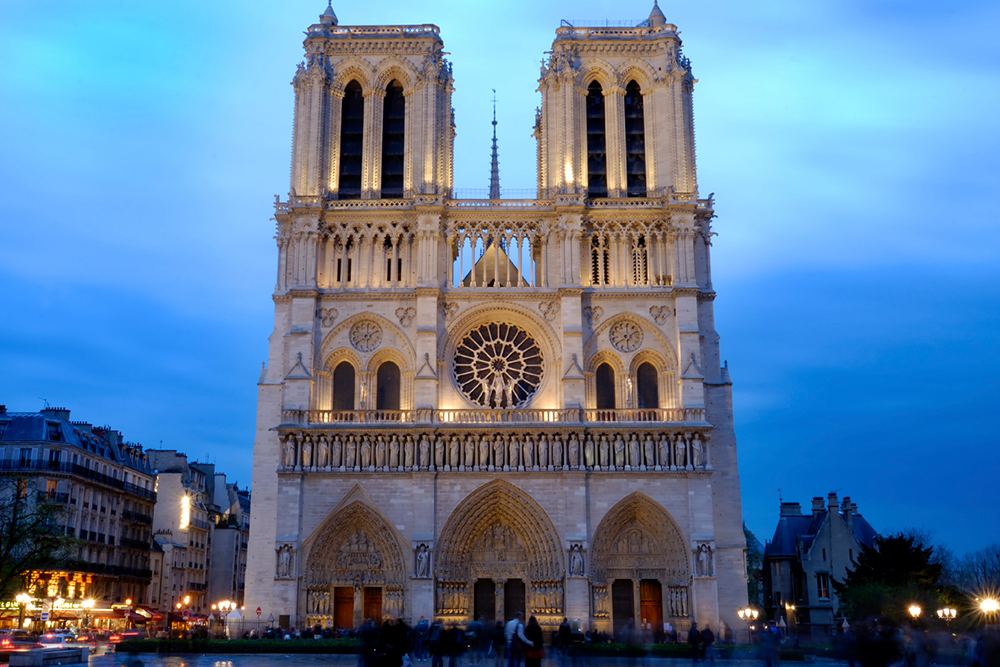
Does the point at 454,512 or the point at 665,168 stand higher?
the point at 665,168

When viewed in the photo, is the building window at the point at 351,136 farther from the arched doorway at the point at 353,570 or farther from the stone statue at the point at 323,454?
the arched doorway at the point at 353,570

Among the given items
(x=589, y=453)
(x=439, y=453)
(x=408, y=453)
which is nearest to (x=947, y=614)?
(x=589, y=453)

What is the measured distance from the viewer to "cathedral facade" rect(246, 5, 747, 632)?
36781 mm

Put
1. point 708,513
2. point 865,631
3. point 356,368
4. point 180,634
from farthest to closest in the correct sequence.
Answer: point 356,368 → point 708,513 → point 180,634 → point 865,631

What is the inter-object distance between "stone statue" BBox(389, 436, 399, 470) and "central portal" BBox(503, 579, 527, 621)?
5.99 m

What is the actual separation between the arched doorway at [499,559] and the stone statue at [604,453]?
112 inches

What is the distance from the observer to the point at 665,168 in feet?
136

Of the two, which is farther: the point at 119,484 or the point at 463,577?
the point at 119,484

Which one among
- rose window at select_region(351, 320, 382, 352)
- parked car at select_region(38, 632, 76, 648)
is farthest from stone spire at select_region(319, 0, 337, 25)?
parked car at select_region(38, 632, 76, 648)

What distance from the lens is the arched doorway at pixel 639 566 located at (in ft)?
120

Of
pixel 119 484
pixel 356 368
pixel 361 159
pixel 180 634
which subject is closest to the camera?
pixel 180 634

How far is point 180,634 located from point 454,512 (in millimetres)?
10093

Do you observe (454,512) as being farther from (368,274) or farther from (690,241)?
(690,241)

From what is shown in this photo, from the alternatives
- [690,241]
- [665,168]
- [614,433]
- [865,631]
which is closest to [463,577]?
[614,433]
